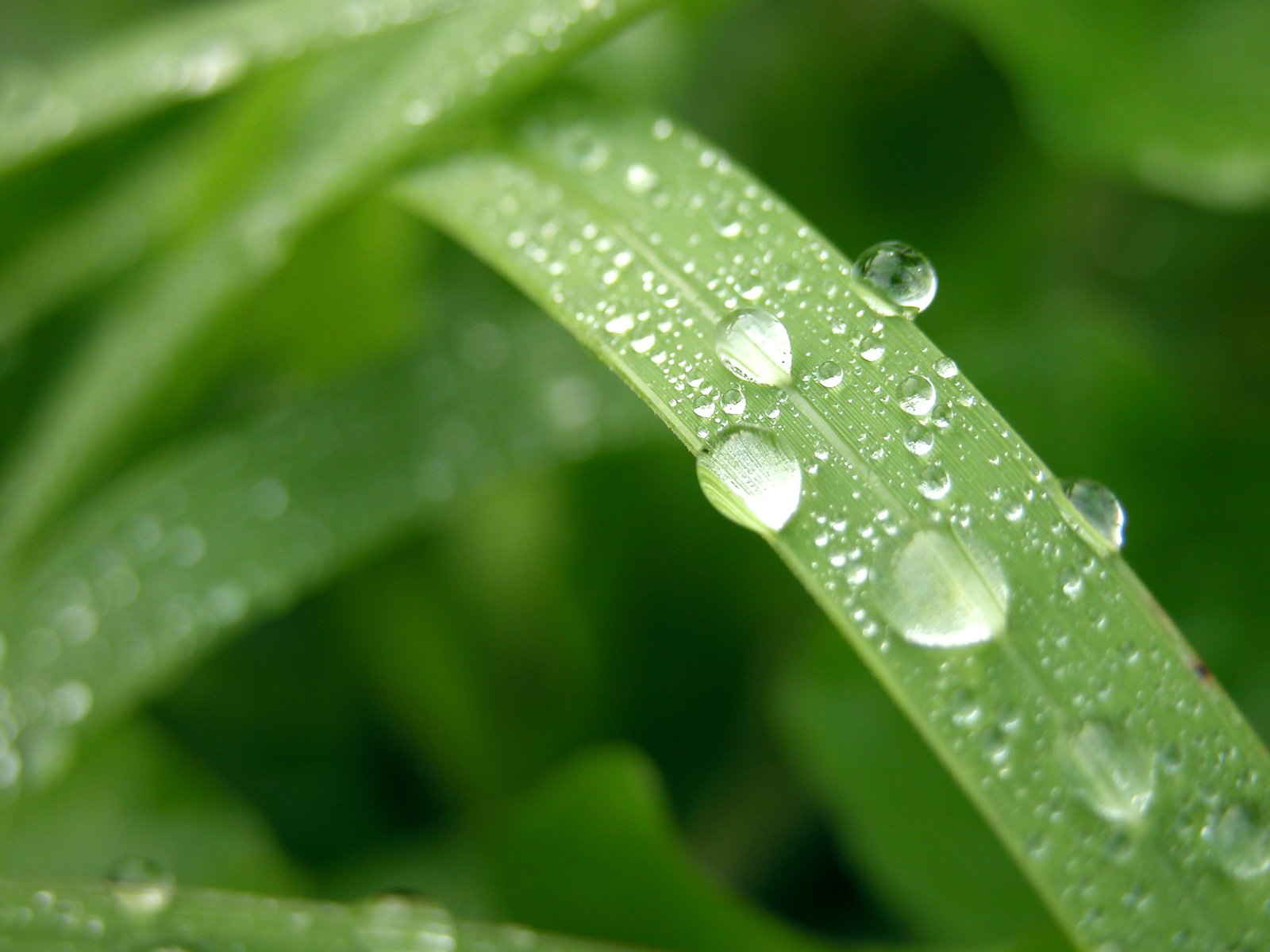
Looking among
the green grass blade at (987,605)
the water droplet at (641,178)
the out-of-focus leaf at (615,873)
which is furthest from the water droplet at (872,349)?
the out-of-focus leaf at (615,873)

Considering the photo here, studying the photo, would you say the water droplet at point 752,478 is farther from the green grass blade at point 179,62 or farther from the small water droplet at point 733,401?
the green grass blade at point 179,62

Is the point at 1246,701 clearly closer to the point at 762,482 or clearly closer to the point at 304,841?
the point at 762,482

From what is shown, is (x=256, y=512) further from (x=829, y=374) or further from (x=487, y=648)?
(x=829, y=374)

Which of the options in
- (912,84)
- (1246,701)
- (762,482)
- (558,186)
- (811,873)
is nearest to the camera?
(762,482)

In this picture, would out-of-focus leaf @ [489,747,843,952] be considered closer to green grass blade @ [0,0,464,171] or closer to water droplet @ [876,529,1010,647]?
water droplet @ [876,529,1010,647]

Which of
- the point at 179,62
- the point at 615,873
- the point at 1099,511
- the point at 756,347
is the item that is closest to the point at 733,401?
the point at 756,347

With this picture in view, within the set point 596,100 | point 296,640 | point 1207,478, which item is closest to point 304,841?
point 296,640
